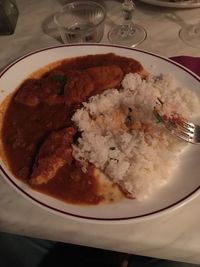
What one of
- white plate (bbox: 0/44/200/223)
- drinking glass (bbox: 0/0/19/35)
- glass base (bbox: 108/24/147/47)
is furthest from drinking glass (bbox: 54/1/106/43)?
white plate (bbox: 0/44/200/223)

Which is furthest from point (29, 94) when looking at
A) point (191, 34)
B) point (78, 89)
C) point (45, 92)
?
point (191, 34)

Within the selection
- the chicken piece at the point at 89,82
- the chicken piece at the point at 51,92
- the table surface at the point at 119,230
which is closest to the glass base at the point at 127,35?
the chicken piece at the point at 89,82

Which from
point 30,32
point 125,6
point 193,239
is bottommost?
point 193,239

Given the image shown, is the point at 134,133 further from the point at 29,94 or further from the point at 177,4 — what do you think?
the point at 177,4

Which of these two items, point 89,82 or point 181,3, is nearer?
point 89,82

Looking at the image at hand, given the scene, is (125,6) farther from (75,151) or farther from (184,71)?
(75,151)

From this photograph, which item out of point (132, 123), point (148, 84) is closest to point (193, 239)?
point (132, 123)
